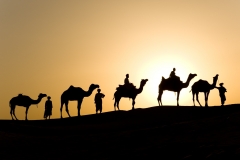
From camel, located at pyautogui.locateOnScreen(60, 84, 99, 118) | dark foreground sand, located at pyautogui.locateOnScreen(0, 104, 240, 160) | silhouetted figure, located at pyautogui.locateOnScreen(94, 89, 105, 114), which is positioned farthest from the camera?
silhouetted figure, located at pyautogui.locateOnScreen(94, 89, 105, 114)

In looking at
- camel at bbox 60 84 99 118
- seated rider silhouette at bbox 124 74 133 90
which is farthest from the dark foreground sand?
camel at bbox 60 84 99 118

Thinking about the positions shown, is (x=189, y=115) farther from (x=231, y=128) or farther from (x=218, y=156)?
(x=218, y=156)

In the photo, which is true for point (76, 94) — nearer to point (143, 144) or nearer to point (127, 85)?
point (127, 85)

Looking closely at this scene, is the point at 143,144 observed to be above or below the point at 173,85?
below

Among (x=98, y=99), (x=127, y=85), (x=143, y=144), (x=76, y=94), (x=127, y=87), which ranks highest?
(x=127, y=85)

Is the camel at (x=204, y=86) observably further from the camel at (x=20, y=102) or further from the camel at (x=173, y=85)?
the camel at (x=20, y=102)

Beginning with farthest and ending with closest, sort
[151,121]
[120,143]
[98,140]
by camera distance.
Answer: [151,121]
[98,140]
[120,143]

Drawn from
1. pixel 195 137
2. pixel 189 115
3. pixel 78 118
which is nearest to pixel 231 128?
pixel 195 137

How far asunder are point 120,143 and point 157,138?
113cm

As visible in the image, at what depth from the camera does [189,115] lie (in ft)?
69.2

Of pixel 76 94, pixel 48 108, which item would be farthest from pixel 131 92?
pixel 48 108

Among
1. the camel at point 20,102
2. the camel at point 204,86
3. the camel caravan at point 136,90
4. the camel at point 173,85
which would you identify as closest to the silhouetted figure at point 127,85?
the camel caravan at point 136,90

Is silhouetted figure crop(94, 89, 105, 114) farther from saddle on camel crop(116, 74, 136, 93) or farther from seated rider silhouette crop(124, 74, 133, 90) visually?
seated rider silhouette crop(124, 74, 133, 90)

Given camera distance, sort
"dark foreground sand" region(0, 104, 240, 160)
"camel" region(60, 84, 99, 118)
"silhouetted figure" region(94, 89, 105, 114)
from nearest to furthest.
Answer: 1. "dark foreground sand" region(0, 104, 240, 160)
2. "camel" region(60, 84, 99, 118)
3. "silhouetted figure" region(94, 89, 105, 114)
